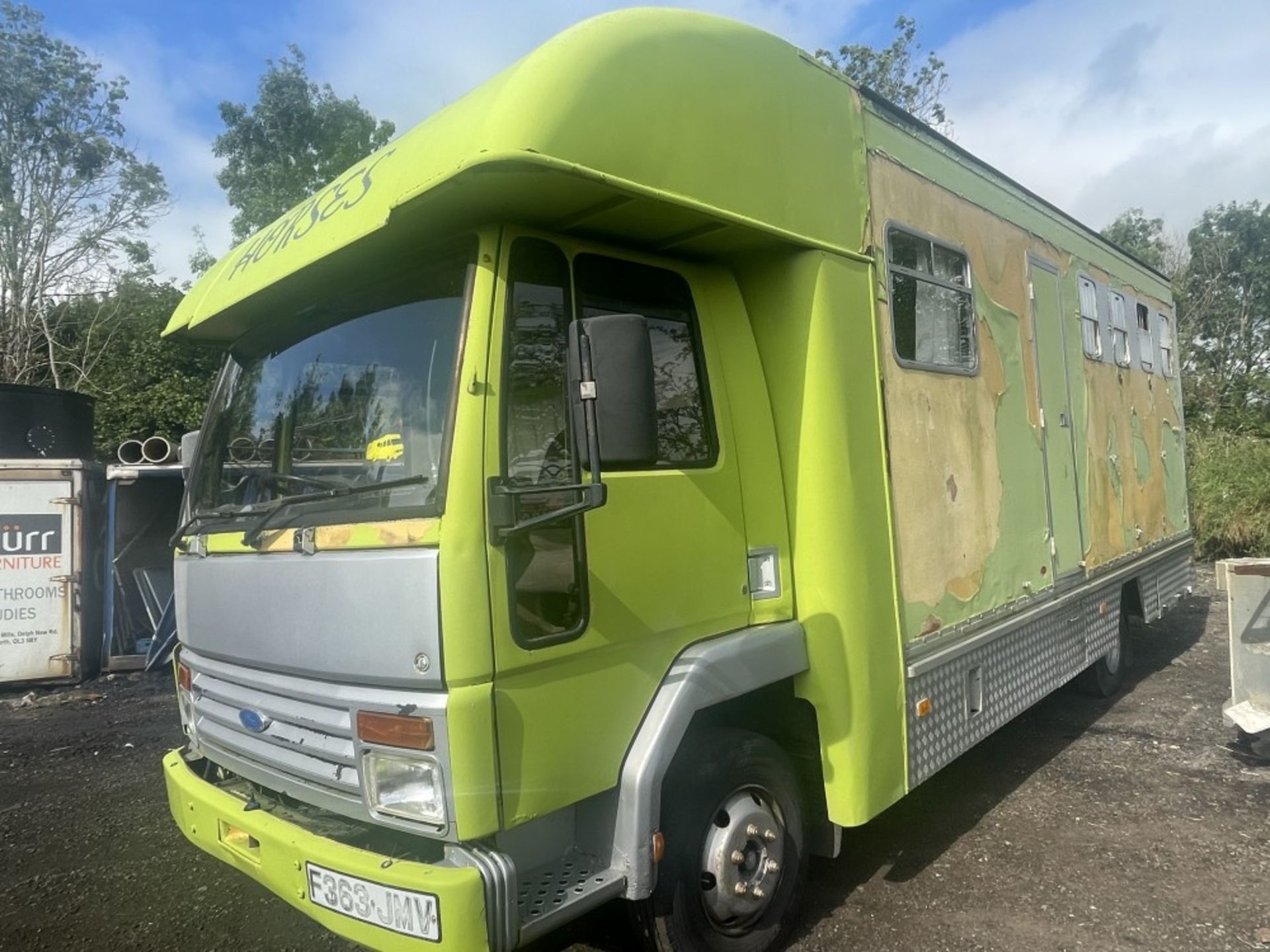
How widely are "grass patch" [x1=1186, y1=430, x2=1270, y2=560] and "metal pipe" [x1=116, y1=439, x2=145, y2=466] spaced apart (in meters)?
12.7

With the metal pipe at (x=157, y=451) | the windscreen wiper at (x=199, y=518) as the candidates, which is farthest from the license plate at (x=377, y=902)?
the metal pipe at (x=157, y=451)

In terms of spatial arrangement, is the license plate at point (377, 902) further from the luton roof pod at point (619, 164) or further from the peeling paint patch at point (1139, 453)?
the peeling paint patch at point (1139, 453)

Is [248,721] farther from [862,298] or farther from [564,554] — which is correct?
[862,298]

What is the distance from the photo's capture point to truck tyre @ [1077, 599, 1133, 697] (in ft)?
20.2

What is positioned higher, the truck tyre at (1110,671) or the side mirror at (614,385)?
the side mirror at (614,385)

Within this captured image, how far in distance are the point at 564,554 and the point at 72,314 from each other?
20196 millimetres

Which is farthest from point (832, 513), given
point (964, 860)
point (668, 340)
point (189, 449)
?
point (189, 449)

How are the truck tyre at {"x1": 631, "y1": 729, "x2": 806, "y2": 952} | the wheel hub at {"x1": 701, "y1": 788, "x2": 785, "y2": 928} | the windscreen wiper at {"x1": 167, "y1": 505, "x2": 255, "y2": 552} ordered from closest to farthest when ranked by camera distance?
the truck tyre at {"x1": 631, "y1": 729, "x2": 806, "y2": 952} → the wheel hub at {"x1": 701, "y1": 788, "x2": 785, "y2": 928} → the windscreen wiper at {"x1": 167, "y1": 505, "x2": 255, "y2": 552}

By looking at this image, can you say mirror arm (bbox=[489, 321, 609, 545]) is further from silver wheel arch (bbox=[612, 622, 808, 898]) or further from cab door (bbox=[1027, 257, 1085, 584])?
cab door (bbox=[1027, 257, 1085, 584])

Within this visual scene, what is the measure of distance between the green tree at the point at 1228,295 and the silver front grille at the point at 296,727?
86.0 ft

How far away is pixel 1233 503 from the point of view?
40.6ft

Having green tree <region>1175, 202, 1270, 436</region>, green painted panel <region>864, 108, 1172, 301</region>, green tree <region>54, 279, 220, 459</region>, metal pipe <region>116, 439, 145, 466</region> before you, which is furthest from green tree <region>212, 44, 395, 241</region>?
green tree <region>1175, 202, 1270, 436</region>

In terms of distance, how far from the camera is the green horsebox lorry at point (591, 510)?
7.67 ft

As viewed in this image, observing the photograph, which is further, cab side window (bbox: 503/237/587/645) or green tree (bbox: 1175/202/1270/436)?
green tree (bbox: 1175/202/1270/436)
